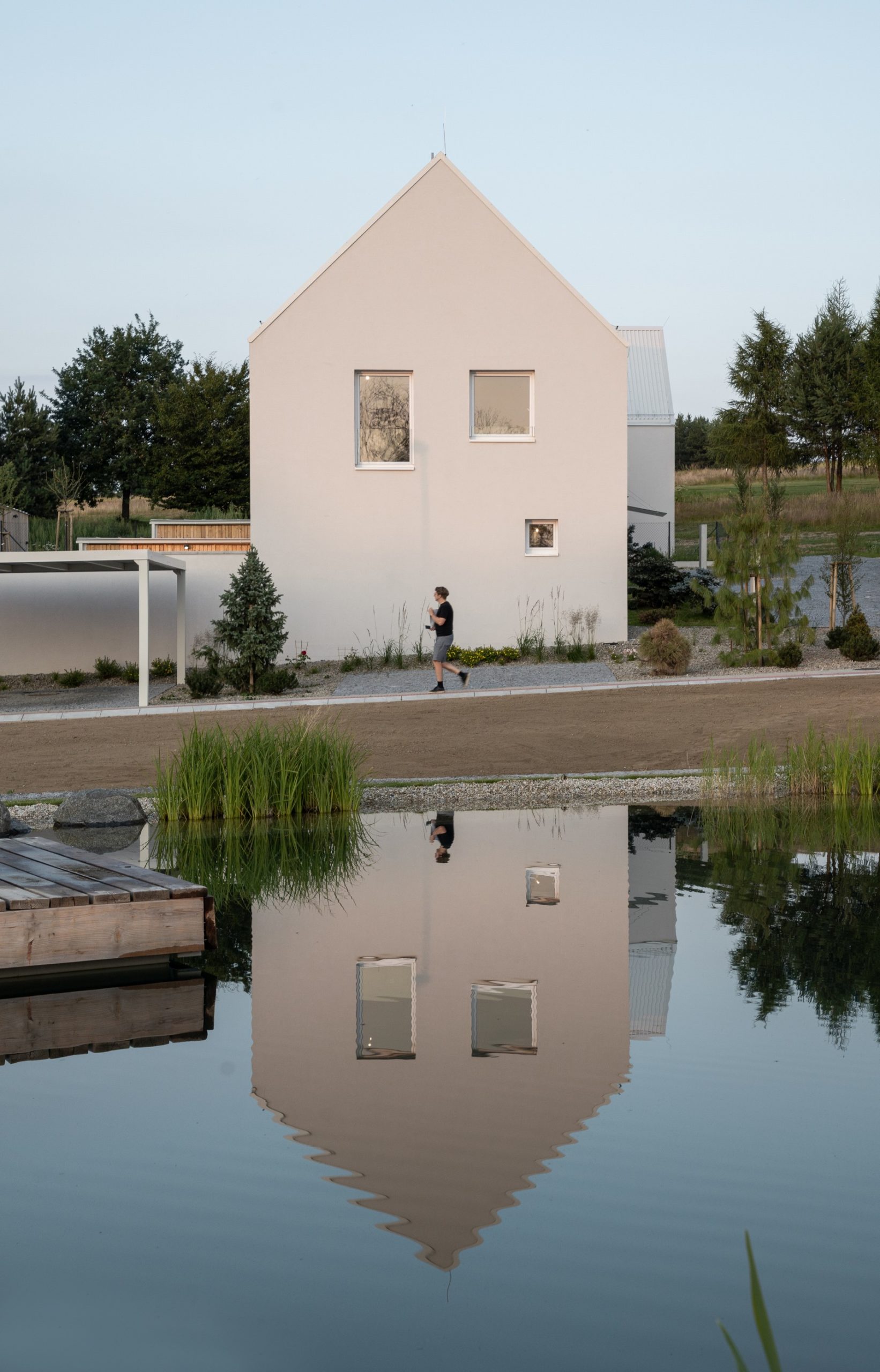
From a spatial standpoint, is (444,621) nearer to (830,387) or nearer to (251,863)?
(251,863)

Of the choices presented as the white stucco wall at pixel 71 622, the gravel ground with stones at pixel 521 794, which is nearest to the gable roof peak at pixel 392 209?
the white stucco wall at pixel 71 622

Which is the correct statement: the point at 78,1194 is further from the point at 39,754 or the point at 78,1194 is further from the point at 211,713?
the point at 211,713

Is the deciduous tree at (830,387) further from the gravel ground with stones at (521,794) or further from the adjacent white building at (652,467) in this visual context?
the gravel ground with stones at (521,794)

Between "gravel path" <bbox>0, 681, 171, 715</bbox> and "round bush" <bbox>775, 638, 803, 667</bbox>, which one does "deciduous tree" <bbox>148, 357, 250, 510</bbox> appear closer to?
"gravel path" <bbox>0, 681, 171, 715</bbox>

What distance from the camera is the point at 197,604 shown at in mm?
22594

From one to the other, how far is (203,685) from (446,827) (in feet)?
31.3

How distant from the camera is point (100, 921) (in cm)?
615

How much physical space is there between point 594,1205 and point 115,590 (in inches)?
829

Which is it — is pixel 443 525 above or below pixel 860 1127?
above

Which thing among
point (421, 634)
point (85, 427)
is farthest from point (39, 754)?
point (85, 427)

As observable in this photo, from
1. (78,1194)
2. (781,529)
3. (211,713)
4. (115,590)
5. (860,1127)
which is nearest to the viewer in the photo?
(78,1194)

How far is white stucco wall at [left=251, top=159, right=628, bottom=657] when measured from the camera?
21578 mm

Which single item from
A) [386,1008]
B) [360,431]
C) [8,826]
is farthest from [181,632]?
[386,1008]

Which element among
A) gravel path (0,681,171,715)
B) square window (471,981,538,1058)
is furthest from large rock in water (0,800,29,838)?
gravel path (0,681,171,715)
